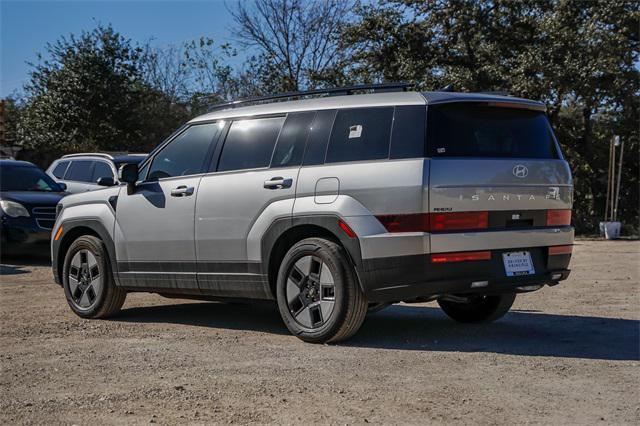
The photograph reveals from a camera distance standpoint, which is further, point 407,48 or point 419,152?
point 407,48

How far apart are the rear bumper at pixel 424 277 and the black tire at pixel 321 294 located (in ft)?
0.49

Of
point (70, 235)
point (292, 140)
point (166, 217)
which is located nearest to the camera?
point (292, 140)

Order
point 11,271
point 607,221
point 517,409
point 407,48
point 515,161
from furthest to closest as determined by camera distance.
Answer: point 407,48 → point 607,221 → point 11,271 → point 515,161 → point 517,409

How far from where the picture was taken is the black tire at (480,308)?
810 centimetres

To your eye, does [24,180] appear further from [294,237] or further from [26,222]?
[294,237]

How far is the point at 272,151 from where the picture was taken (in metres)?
7.53

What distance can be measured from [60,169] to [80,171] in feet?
2.57

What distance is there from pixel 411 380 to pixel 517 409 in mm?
889

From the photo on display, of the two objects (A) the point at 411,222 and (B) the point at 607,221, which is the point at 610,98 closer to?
(B) the point at 607,221

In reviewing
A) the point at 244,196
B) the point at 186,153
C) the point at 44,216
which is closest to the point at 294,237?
the point at 244,196

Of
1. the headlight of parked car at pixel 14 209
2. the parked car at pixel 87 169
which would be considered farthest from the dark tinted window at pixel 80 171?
the headlight of parked car at pixel 14 209

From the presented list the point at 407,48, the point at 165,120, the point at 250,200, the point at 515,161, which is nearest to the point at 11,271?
the point at 250,200

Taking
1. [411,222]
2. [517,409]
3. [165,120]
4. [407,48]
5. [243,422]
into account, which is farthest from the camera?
[165,120]

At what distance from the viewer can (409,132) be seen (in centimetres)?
671
